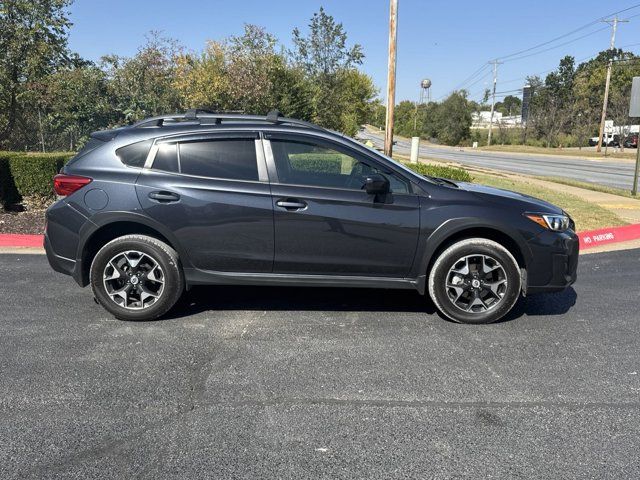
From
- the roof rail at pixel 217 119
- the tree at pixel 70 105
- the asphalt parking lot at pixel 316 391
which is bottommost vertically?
the asphalt parking lot at pixel 316 391

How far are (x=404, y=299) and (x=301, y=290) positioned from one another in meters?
1.10

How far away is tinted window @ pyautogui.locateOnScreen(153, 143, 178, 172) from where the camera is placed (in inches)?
180

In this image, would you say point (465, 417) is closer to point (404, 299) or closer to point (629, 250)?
point (404, 299)

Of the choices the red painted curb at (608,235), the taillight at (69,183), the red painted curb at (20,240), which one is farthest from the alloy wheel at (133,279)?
the red painted curb at (608,235)

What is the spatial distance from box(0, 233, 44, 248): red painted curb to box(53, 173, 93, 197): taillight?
355 cm

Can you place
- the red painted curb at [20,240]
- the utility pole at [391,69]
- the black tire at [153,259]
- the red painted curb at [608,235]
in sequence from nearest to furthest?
1. the black tire at [153,259]
2. the red painted curb at [20,240]
3. the red painted curb at [608,235]
4. the utility pole at [391,69]

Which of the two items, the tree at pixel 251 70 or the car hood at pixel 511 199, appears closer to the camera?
the car hood at pixel 511 199

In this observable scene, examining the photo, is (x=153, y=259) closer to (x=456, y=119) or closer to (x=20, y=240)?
(x=20, y=240)

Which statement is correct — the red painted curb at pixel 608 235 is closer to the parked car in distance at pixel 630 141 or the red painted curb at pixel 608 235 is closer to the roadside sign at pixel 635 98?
the roadside sign at pixel 635 98

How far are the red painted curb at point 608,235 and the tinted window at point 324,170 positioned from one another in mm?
5200

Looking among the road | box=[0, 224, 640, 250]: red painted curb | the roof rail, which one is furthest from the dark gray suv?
the road

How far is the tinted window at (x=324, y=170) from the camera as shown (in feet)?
15.1

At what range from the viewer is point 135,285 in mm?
4574

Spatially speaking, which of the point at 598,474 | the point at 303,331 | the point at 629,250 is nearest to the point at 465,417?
the point at 598,474
